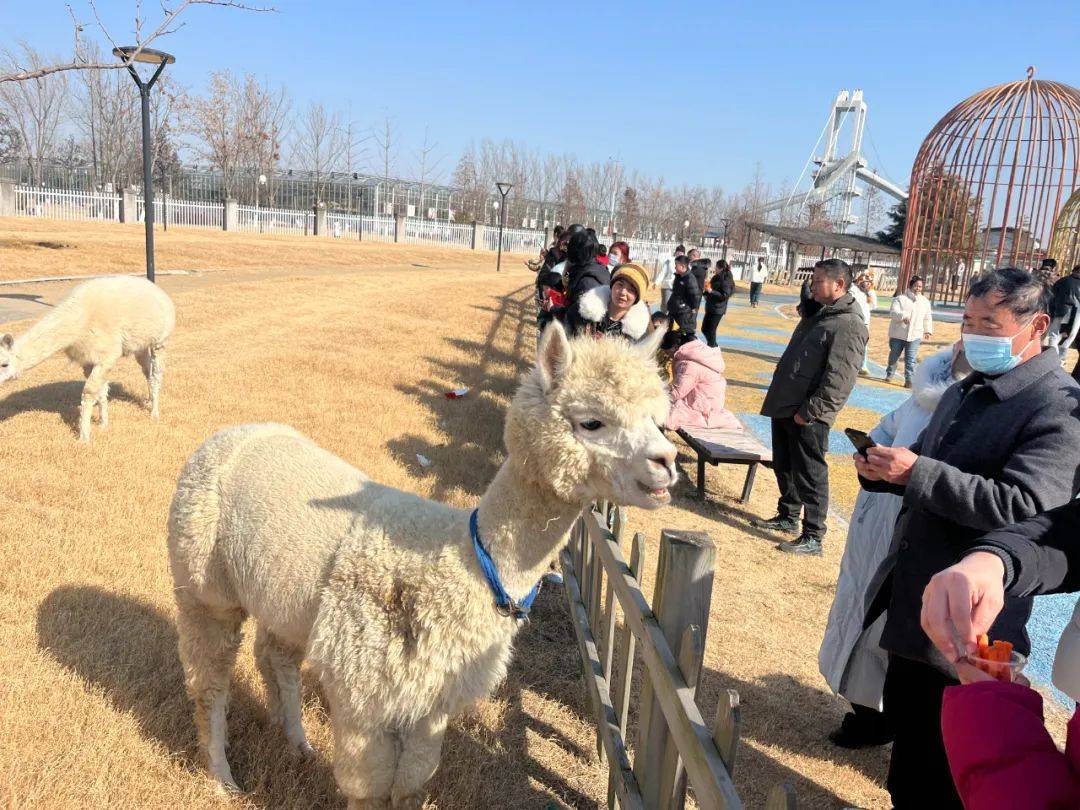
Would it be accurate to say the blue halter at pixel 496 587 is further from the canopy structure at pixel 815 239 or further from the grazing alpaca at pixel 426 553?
the canopy structure at pixel 815 239

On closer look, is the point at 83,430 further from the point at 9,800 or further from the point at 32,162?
the point at 32,162

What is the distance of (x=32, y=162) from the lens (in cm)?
4894

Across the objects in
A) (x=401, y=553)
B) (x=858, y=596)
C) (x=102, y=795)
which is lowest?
(x=102, y=795)

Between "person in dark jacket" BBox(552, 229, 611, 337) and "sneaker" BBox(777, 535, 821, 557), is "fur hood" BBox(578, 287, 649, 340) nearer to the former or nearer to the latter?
"person in dark jacket" BBox(552, 229, 611, 337)

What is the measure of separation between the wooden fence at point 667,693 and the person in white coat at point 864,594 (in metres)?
1.08

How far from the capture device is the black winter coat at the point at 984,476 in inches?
83.3

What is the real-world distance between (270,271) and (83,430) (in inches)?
642

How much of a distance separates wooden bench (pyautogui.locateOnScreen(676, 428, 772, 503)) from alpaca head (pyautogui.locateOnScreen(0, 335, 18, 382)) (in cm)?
581

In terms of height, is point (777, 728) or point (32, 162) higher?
point (32, 162)

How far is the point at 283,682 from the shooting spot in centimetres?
296

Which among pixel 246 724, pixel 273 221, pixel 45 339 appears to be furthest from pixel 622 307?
pixel 273 221

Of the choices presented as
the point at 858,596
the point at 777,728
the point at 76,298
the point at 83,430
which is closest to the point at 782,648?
the point at 777,728

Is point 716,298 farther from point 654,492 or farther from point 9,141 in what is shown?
point 9,141

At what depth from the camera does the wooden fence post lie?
7.15ft
